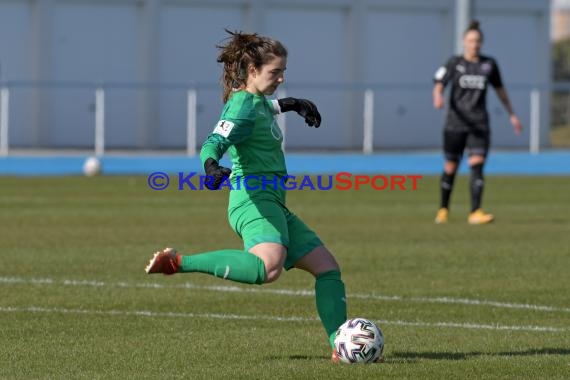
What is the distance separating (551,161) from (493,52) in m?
13.0

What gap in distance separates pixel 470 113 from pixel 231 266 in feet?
32.0

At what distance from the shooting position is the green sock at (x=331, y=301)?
748 centimetres

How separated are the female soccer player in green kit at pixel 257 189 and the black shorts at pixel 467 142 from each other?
360 inches

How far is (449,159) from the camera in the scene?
16828 mm

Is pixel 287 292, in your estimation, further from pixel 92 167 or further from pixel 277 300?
pixel 92 167

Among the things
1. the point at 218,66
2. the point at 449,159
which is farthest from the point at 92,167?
the point at 449,159

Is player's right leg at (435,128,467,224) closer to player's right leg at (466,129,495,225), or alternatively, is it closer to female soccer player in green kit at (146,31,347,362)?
player's right leg at (466,129,495,225)

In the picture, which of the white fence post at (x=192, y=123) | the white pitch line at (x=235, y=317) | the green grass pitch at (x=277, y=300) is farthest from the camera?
the white fence post at (x=192, y=123)

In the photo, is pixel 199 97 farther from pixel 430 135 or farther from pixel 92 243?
pixel 92 243

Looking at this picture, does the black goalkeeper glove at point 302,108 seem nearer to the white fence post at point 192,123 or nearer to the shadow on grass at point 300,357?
the shadow on grass at point 300,357

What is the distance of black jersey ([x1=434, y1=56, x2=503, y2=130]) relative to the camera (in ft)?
54.4

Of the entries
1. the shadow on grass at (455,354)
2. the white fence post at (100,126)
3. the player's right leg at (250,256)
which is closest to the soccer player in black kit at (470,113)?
the shadow on grass at (455,354)

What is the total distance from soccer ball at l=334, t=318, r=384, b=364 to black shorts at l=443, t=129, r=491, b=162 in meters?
9.43

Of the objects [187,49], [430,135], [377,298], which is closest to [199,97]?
Result: [187,49]
